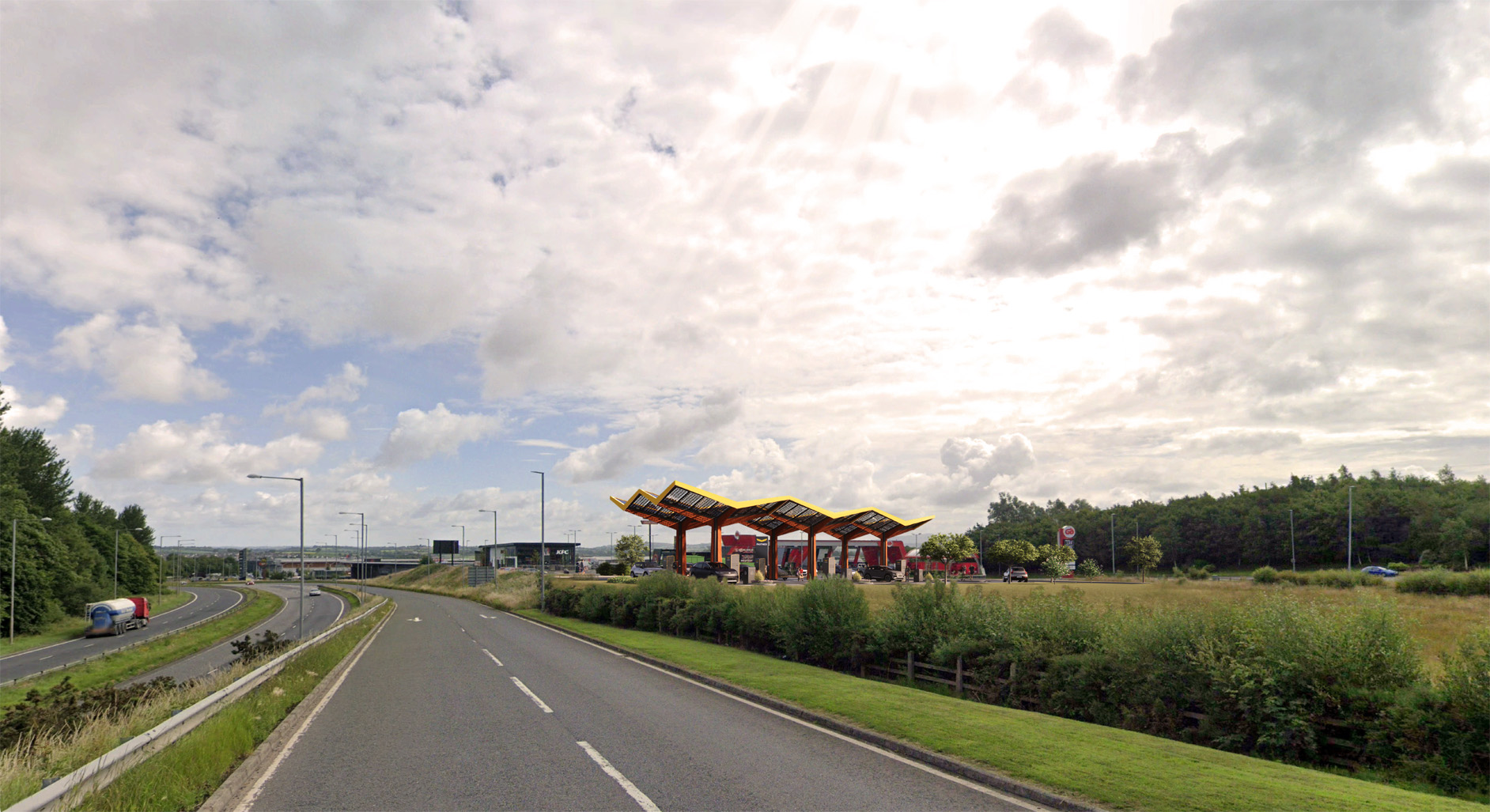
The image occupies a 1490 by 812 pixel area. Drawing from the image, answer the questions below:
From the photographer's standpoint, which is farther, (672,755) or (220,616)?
(220,616)

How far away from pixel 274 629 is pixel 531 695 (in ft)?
147

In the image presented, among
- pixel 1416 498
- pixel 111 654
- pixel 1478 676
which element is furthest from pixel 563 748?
pixel 1416 498

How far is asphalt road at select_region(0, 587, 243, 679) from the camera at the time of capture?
39.0 metres

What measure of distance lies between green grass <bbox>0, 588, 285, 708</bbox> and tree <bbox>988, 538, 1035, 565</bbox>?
78.8 metres

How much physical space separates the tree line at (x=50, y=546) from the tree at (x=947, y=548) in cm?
7792

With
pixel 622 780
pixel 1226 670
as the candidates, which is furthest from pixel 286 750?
pixel 1226 670

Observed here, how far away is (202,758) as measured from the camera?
10.0 metres

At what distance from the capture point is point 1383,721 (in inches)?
476

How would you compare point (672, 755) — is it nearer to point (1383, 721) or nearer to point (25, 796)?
point (25, 796)

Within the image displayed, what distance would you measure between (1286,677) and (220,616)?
7334 cm

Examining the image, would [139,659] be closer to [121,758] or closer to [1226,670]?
[121,758]

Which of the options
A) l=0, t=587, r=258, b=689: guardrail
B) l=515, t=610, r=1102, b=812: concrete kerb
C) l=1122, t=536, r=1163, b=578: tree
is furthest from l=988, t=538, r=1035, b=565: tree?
l=515, t=610, r=1102, b=812: concrete kerb

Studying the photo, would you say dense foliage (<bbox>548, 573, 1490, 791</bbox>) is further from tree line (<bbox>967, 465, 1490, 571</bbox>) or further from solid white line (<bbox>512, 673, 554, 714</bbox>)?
tree line (<bbox>967, 465, 1490, 571</bbox>)

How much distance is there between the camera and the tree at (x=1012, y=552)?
98.6m
